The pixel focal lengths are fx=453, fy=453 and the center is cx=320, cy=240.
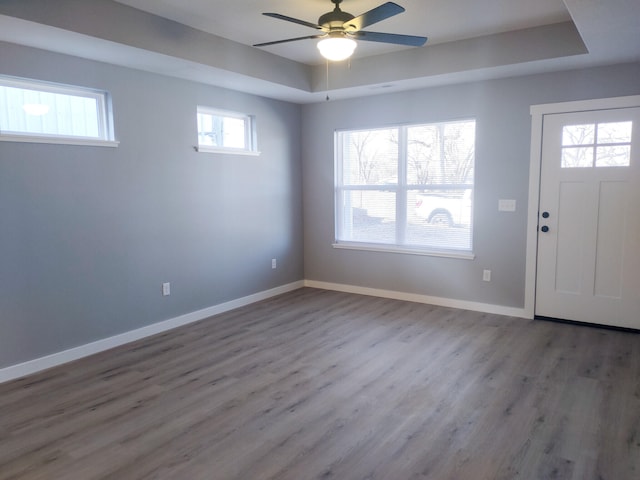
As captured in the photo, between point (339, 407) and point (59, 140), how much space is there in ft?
9.18

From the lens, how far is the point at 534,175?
4363 mm

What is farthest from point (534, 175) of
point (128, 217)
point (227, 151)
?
point (128, 217)

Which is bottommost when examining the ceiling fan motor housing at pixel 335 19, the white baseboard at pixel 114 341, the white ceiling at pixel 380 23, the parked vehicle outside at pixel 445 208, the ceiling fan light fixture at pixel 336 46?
the white baseboard at pixel 114 341

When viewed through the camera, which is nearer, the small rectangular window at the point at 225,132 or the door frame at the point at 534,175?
the door frame at the point at 534,175

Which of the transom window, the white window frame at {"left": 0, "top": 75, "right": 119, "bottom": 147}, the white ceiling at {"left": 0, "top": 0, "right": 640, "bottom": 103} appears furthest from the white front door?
the white window frame at {"left": 0, "top": 75, "right": 119, "bottom": 147}

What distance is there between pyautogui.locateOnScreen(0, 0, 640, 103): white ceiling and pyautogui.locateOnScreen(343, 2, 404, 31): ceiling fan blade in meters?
0.42

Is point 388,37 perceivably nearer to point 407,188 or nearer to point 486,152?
point 486,152

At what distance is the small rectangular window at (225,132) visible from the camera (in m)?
4.60

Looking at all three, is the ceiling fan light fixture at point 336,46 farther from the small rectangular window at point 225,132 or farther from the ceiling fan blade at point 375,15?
the small rectangular window at point 225,132

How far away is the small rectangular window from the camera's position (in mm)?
4602

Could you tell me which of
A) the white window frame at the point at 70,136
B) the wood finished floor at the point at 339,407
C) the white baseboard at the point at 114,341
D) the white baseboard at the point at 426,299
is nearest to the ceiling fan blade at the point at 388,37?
the white window frame at the point at 70,136

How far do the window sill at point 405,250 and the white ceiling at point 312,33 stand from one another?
1.77 metres

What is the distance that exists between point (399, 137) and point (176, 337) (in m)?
3.18

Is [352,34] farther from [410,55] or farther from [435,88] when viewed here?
[435,88]
